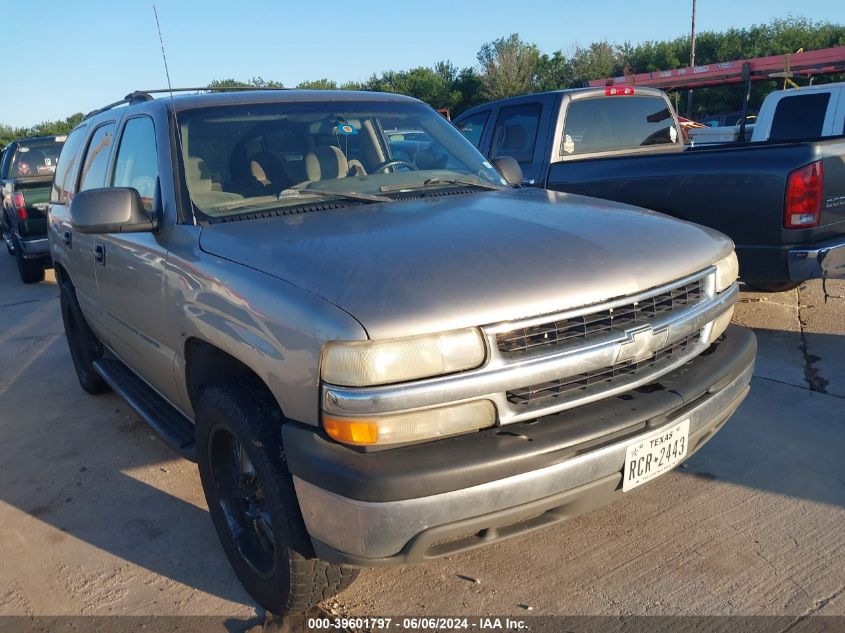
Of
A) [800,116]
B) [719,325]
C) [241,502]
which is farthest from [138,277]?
[800,116]

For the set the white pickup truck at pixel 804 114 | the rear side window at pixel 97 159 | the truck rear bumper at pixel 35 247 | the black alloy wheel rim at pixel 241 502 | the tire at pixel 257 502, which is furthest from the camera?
the truck rear bumper at pixel 35 247

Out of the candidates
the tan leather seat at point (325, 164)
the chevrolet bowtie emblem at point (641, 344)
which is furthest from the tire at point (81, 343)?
the chevrolet bowtie emblem at point (641, 344)

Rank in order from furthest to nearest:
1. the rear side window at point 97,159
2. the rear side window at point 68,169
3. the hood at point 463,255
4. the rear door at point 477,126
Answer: the rear door at point 477,126, the rear side window at point 68,169, the rear side window at point 97,159, the hood at point 463,255

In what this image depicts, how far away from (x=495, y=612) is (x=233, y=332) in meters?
1.36

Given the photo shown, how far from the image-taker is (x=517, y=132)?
274 inches

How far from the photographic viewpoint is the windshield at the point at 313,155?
3.12 m

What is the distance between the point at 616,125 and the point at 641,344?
517cm

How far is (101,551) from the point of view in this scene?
3.16 m

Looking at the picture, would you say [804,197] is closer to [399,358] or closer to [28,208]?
[399,358]

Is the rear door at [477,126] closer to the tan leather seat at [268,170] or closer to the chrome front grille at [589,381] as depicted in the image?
the tan leather seat at [268,170]

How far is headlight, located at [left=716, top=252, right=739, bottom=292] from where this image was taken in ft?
9.18

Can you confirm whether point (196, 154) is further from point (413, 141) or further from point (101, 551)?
point (101, 551)

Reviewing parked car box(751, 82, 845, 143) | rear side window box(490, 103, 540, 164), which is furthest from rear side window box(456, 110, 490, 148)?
parked car box(751, 82, 845, 143)

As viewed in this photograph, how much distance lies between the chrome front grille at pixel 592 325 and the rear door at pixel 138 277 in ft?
5.20
